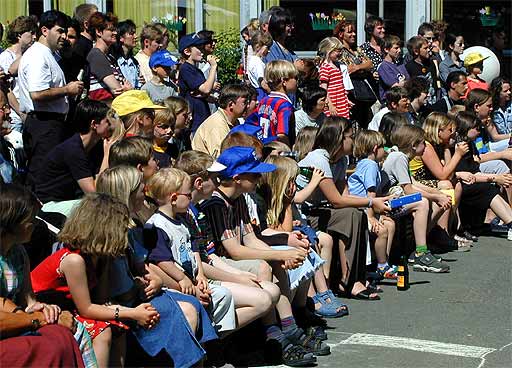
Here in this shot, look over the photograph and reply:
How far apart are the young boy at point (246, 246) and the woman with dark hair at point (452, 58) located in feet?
27.9

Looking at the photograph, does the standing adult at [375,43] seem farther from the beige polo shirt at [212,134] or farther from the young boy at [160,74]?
the beige polo shirt at [212,134]

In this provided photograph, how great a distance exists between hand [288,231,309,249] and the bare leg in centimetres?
241

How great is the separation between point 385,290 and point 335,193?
3.55ft

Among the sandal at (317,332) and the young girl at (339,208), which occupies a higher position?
the young girl at (339,208)

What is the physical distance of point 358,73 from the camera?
1364cm

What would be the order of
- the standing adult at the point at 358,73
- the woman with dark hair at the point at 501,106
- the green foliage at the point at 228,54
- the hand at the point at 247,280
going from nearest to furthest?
1. the hand at the point at 247,280
2. the standing adult at the point at 358,73
3. the woman with dark hair at the point at 501,106
4. the green foliage at the point at 228,54

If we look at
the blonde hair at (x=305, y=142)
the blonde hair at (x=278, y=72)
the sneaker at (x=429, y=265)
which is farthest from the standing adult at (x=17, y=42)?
the sneaker at (x=429, y=265)

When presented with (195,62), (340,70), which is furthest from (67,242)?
(340,70)

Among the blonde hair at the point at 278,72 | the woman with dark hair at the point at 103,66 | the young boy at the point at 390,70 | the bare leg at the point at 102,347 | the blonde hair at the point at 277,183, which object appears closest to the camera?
the bare leg at the point at 102,347

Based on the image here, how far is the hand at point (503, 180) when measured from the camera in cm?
1241

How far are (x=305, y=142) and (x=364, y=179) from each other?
2.36 feet

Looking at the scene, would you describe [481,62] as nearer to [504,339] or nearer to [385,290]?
[385,290]

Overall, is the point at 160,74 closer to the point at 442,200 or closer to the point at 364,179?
the point at 364,179

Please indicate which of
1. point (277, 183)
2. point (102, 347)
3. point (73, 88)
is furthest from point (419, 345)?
point (73, 88)
